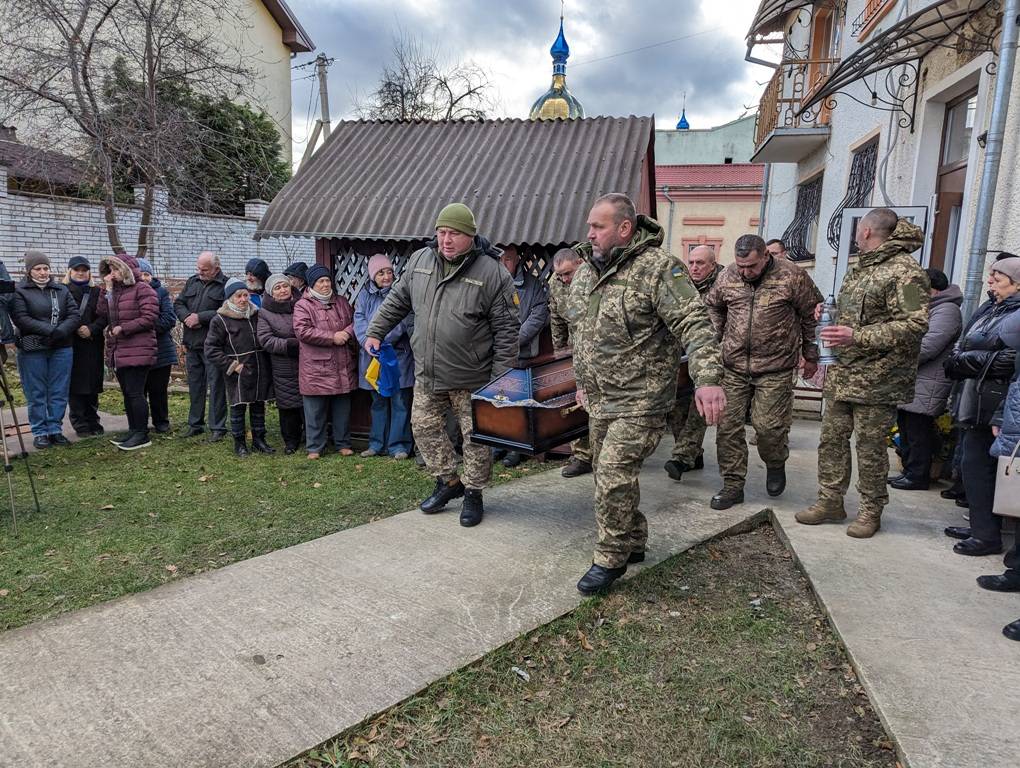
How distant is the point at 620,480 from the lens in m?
3.42

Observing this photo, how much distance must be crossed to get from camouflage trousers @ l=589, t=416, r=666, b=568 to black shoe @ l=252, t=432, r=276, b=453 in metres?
4.16

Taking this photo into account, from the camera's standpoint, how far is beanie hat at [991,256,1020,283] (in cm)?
390

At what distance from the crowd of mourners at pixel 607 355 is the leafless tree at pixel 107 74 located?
489 centimetres

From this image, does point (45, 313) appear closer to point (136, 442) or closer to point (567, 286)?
point (136, 442)

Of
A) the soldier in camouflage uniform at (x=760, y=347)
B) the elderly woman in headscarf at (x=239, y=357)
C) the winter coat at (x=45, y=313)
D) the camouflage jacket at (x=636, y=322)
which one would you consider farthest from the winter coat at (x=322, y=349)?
the camouflage jacket at (x=636, y=322)

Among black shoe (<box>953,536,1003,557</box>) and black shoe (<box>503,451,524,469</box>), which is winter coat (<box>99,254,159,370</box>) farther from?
black shoe (<box>953,536,1003,557</box>)

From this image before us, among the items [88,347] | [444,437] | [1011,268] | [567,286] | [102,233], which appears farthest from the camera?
[102,233]

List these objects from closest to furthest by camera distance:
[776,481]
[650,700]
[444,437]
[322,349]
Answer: [650,700]
[444,437]
[776,481]
[322,349]

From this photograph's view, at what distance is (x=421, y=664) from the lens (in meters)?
2.85

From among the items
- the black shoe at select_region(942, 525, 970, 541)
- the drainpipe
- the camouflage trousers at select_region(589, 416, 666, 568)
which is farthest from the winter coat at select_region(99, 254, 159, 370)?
the drainpipe

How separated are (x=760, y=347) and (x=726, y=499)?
1.06 m

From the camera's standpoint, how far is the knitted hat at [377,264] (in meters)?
6.22

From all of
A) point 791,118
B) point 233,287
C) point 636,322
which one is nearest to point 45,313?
point 233,287

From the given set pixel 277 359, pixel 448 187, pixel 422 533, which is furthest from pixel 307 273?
pixel 422 533
